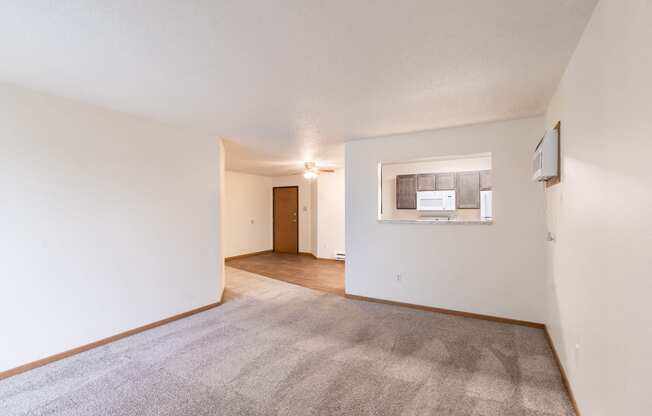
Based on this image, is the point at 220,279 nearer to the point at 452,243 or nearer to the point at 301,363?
the point at 301,363

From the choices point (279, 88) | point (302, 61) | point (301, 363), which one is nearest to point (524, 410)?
point (301, 363)

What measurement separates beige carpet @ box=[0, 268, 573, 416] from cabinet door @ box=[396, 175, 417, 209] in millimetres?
2589

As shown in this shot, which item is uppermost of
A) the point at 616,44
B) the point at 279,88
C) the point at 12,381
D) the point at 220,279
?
the point at 279,88

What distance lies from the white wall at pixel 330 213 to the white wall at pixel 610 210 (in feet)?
18.2

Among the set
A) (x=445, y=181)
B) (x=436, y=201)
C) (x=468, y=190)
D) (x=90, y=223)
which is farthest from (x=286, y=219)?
(x=90, y=223)

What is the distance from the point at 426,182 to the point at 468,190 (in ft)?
2.43

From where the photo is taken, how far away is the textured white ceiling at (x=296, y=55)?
5.03ft

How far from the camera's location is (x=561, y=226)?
2.36 metres

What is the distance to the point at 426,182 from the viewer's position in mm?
5625

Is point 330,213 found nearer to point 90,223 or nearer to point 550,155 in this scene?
point 90,223

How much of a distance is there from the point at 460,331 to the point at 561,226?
1.55 m

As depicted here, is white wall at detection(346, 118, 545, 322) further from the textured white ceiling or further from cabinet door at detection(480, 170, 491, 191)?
cabinet door at detection(480, 170, 491, 191)

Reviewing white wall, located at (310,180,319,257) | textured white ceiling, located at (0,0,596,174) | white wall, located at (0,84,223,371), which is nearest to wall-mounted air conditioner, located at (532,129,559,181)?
textured white ceiling, located at (0,0,596,174)

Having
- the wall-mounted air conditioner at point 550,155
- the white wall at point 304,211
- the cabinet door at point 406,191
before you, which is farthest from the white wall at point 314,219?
the wall-mounted air conditioner at point 550,155
